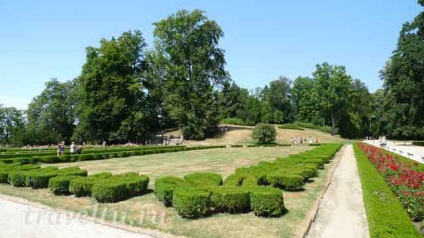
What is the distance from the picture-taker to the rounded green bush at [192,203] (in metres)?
8.06

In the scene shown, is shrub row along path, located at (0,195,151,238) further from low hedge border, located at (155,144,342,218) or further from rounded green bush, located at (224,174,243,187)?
rounded green bush, located at (224,174,243,187)

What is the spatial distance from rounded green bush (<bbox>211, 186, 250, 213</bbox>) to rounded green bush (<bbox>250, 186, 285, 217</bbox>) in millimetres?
224

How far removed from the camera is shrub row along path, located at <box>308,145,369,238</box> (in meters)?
7.21

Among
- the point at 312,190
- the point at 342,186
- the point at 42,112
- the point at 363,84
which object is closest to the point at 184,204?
the point at 312,190

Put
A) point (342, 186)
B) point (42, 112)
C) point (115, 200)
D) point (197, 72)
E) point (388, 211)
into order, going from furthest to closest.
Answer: point (42, 112)
point (197, 72)
point (342, 186)
point (115, 200)
point (388, 211)

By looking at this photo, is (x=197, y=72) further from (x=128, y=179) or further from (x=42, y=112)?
(x=128, y=179)

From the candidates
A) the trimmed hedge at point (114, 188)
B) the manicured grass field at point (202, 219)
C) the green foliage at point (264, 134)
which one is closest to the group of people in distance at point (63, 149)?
the manicured grass field at point (202, 219)

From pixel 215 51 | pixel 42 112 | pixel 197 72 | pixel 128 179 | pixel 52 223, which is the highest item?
pixel 215 51

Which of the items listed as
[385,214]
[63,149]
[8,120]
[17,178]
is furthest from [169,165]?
[8,120]

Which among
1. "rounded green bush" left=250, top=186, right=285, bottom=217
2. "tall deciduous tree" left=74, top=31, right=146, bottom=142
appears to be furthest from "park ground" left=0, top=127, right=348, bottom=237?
"tall deciduous tree" left=74, top=31, right=146, bottom=142

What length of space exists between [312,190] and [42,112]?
63348 millimetres

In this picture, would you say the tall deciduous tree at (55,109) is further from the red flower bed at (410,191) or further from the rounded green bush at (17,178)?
the red flower bed at (410,191)

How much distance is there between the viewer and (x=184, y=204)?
8102mm

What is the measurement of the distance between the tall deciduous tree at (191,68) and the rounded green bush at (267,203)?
40.8 metres
